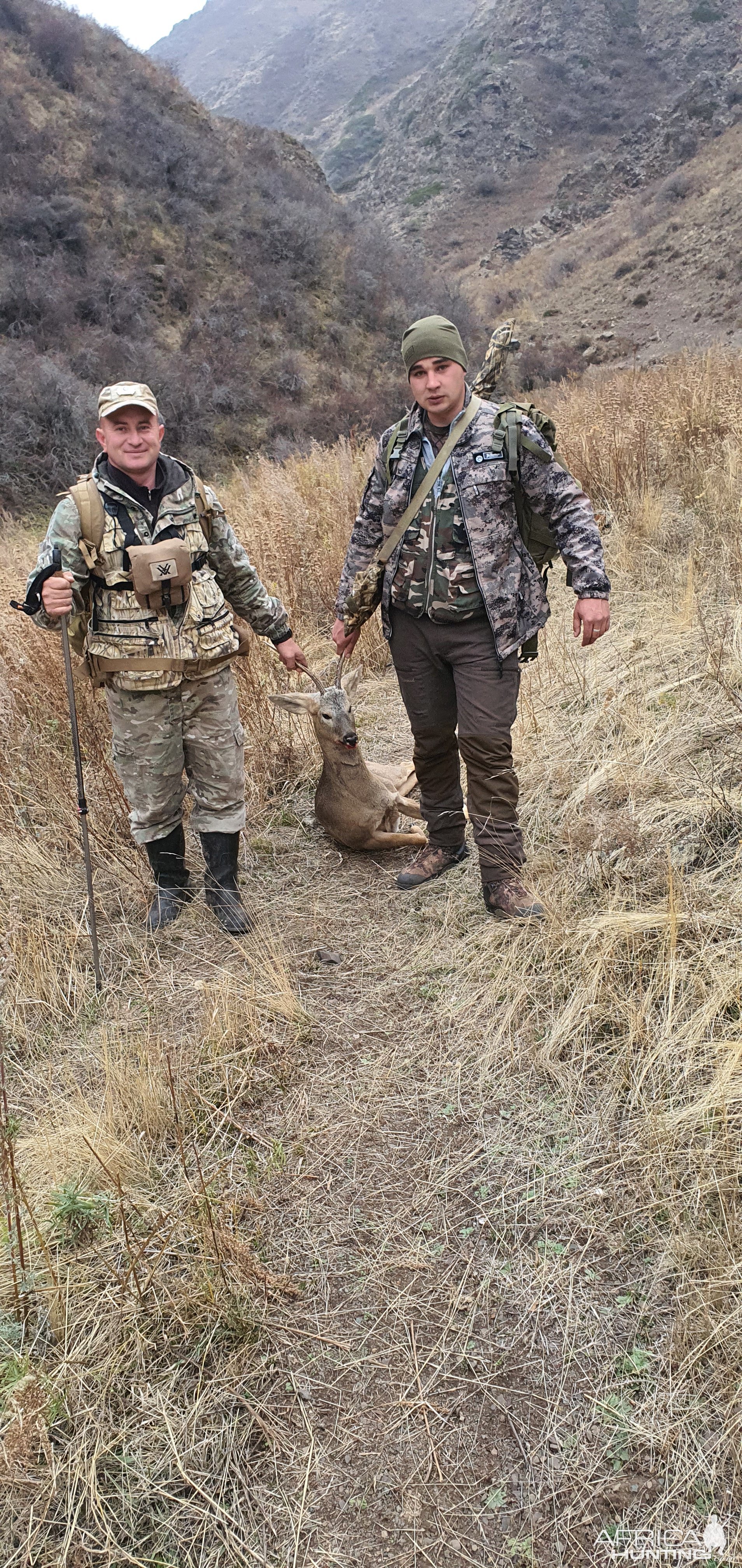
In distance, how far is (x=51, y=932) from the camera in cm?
379

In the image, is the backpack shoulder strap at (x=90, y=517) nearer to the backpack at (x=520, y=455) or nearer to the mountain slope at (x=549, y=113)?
the backpack at (x=520, y=455)

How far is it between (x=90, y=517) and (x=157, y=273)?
59.0 feet

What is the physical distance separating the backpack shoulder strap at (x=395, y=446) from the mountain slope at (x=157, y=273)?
10.7 meters

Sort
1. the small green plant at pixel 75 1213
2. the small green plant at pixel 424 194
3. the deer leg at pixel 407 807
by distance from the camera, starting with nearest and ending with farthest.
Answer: the small green plant at pixel 75 1213
the deer leg at pixel 407 807
the small green plant at pixel 424 194

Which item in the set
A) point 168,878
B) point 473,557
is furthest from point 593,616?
point 168,878

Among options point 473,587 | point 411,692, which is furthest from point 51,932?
point 473,587

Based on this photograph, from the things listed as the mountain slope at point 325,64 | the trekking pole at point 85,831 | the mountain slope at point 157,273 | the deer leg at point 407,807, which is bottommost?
the deer leg at point 407,807

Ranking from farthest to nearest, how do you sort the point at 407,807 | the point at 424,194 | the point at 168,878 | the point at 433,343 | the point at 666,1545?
the point at 424,194
the point at 407,807
the point at 168,878
the point at 433,343
the point at 666,1545

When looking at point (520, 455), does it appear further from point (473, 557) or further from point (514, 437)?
point (473, 557)

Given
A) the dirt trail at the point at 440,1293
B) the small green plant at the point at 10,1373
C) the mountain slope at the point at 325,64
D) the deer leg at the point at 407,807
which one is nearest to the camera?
the dirt trail at the point at 440,1293

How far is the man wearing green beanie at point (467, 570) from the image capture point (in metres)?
3.18

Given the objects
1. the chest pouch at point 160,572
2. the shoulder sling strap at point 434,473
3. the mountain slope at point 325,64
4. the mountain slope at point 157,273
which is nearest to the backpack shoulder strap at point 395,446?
the shoulder sling strap at point 434,473

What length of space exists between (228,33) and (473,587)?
421ft

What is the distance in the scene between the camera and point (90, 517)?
10.9 ft
